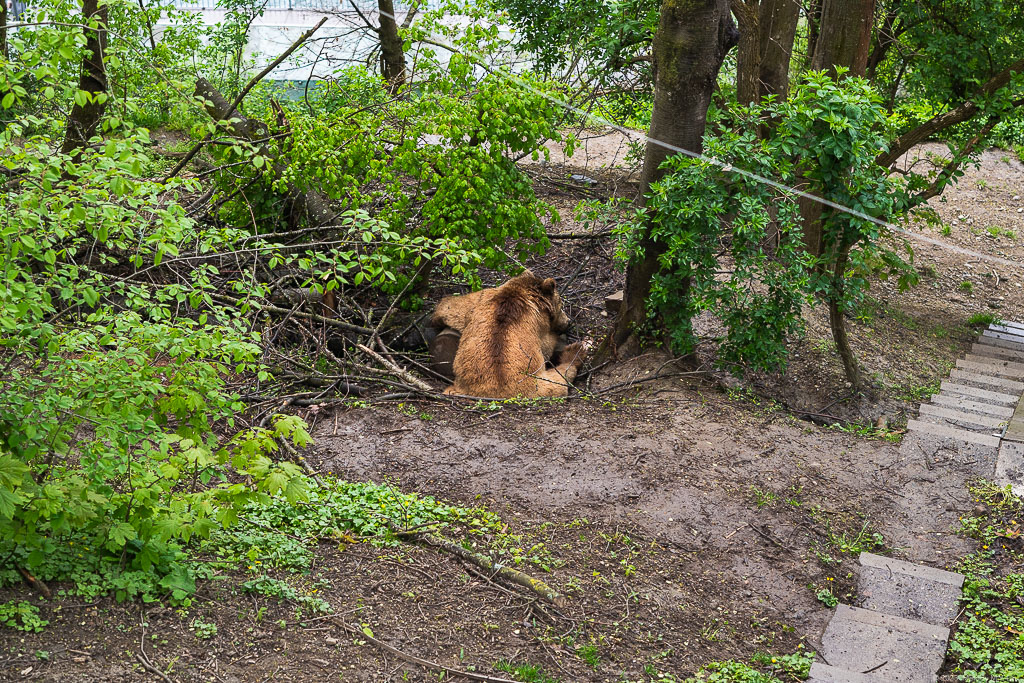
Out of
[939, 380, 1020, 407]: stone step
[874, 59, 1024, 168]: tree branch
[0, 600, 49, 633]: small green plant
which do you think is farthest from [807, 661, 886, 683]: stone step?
[874, 59, 1024, 168]: tree branch

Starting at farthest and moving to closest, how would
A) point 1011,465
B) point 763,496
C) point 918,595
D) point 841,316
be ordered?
point 841,316
point 1011,465
point 763,496
point 918,595

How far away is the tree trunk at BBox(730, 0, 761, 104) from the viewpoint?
1020 centimetres

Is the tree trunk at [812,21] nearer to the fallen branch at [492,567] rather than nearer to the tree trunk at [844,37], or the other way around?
the tree trunk at [844,37]

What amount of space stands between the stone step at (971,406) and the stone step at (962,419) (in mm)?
106

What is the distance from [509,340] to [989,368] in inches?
206

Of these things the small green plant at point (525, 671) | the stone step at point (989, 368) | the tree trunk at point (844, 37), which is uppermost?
the tree trunk at point (844, 37)

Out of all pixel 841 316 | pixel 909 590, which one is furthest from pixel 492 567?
pixel 841 316

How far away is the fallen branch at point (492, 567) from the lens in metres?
5.27

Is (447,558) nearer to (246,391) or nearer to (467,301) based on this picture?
(246,391)

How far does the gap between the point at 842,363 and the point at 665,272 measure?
218 cm

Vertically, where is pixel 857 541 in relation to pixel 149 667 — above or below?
above

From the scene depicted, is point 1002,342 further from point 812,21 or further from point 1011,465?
point 812,21

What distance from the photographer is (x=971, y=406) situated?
8.48 meters

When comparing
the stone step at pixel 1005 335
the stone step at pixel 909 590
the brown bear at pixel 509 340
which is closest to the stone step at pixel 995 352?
the stone step at pixel 1005 335
